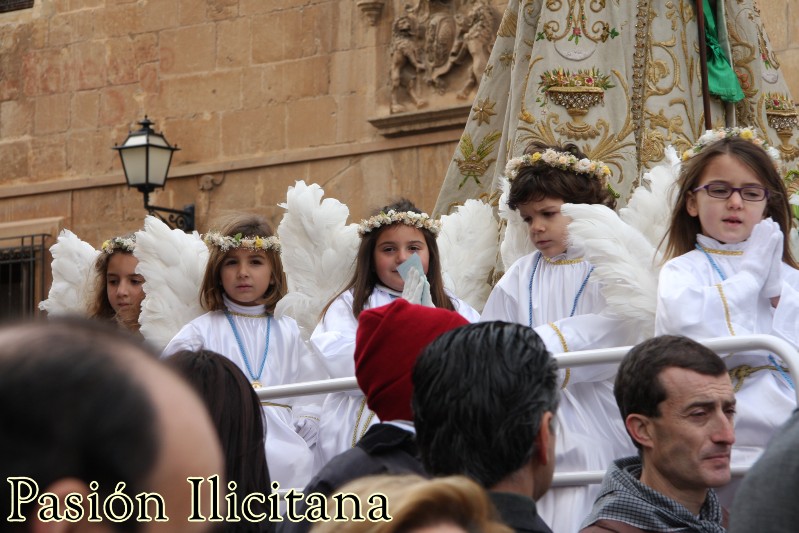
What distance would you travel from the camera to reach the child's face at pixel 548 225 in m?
4.51

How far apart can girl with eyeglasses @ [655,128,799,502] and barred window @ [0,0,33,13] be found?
10.6 meters

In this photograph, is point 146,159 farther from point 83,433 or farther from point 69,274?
point 83,433

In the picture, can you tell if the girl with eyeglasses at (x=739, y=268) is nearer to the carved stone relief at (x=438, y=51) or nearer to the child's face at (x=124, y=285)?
the child's face at (x=124, y=285)

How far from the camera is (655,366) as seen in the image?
3.21 meters

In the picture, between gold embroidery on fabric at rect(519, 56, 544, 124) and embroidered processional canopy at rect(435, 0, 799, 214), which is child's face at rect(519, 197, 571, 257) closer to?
embroidered processional canopy at rect(435, 0, 799, 214)

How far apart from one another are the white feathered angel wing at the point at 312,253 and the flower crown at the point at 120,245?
1077mm

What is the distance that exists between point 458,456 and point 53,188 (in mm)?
11323

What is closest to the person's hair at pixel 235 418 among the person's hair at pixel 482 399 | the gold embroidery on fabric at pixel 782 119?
the person's hair at pixel 482 399

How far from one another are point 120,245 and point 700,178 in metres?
3.15

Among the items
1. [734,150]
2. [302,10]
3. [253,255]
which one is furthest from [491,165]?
[302,10]

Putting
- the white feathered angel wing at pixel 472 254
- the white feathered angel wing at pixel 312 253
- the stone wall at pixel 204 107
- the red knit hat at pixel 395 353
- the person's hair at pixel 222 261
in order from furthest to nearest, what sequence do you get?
the stone wall at pixel 204 107
the white feathered angel wing at pixel 472 254
the person's hair at pixel 222 261
the white feathered angel wing at pixel 312 253
the red knit hat at pixel 395 353

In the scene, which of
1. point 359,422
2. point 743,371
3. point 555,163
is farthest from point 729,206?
point 359,422

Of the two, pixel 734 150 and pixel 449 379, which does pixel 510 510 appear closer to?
pixel 449 379

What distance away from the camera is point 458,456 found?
2.36 metres
